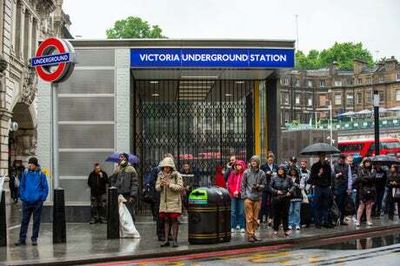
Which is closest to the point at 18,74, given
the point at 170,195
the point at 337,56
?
the point at 170,195

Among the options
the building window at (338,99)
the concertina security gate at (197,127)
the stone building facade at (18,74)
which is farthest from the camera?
the building window at (338,99)

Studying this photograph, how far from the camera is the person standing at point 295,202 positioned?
15.6m

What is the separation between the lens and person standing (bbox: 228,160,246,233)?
15.6 metres

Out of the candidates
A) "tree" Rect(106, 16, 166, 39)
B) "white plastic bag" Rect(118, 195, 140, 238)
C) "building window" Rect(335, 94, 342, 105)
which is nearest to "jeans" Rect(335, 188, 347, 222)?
"white plastic bag" Rect(118, 195, 140, 238)

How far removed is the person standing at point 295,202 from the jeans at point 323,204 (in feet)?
2.34

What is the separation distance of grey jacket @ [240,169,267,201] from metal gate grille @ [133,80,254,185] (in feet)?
25.0

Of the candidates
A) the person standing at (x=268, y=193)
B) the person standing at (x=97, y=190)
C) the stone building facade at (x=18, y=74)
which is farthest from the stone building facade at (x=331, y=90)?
the person standing at (x=97, y=190)

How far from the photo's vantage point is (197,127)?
2338 centimetres

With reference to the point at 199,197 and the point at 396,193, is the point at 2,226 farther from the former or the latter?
the point at 396,193

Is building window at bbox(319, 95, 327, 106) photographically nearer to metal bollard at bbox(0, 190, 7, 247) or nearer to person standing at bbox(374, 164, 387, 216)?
person standing at bbox(374, 164, 387, 216)

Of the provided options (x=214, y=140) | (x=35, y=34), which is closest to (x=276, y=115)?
(x=214, y=140)

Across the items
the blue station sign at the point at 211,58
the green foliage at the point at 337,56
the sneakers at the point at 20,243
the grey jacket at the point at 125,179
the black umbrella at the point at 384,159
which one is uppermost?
the green foliage at the point at 337,56

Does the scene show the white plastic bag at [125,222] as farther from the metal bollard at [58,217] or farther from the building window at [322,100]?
the building window at [322,100]

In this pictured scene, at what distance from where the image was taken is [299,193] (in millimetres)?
15664
